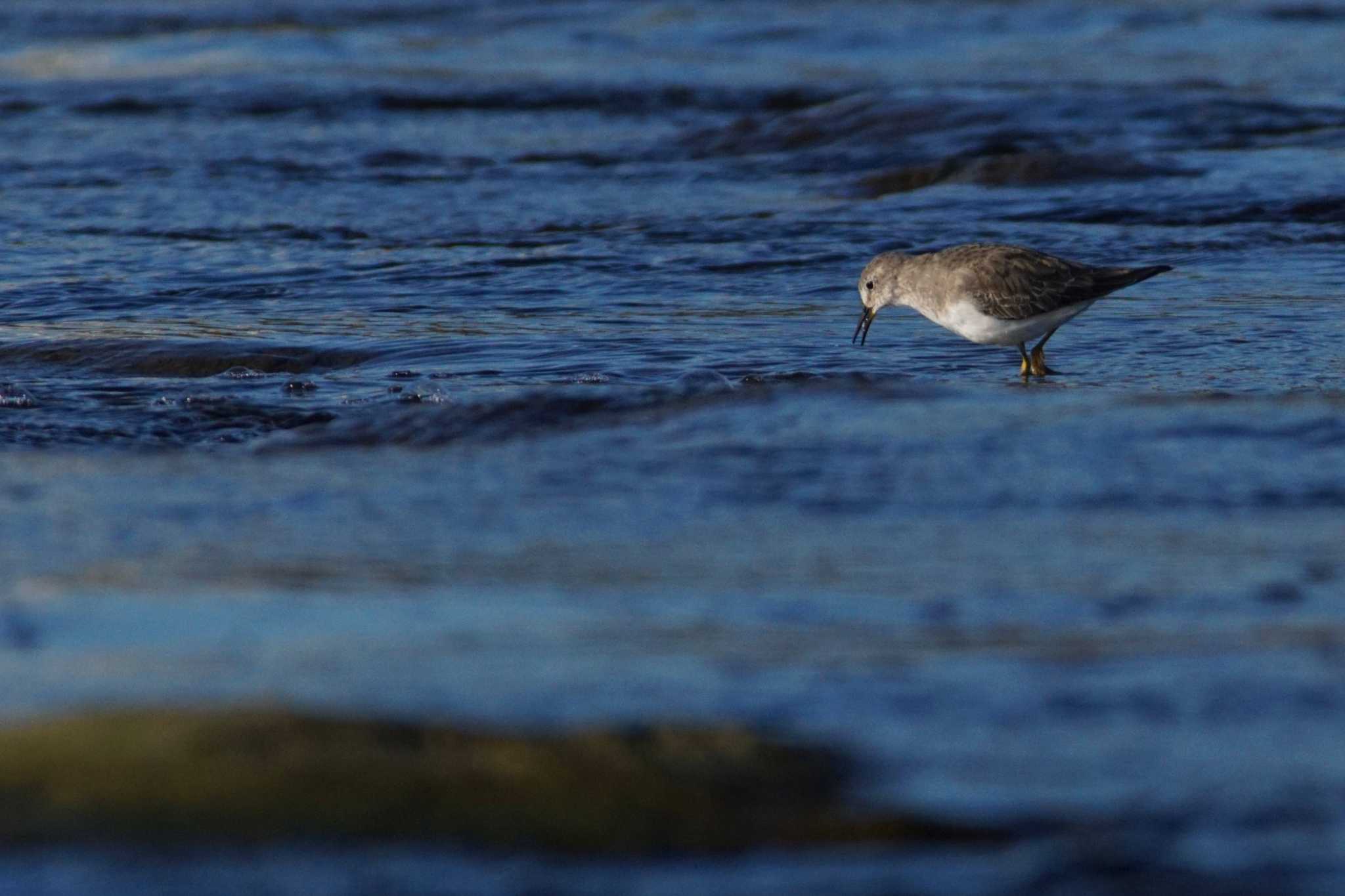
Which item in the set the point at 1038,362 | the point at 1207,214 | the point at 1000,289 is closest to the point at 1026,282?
the point at 1000,289

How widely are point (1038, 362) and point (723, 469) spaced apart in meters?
2.88

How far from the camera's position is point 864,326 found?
784 centimetres

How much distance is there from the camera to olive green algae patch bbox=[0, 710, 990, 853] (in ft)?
8.88

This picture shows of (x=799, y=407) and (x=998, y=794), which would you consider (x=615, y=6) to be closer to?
(x=799, y=407)

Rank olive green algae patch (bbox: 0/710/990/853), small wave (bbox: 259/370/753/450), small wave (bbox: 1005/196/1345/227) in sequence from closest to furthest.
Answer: olive green algae patch (bbox: 0/710/990/853) < small wave (bbox: 259/370/753/450) < small wave (bbox: 1005/196/1345/227)

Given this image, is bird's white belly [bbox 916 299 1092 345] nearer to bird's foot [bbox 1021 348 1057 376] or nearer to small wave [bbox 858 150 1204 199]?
bird's foot [bbox 1021 348 1057 376]

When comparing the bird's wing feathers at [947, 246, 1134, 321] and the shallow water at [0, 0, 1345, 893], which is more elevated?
the bird's wing feathers at [947, 246, 1134, 321]

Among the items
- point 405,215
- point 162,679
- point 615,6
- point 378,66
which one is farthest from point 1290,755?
point 615,6

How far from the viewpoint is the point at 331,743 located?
2875mm

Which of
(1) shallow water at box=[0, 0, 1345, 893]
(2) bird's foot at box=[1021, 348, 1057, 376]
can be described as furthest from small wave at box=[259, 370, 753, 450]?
(2) bird's foot at box=[1021, 348, 1057, 376]

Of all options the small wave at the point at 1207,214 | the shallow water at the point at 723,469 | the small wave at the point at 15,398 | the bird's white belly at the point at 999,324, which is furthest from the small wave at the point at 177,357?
the small wave at the point at 1207,214

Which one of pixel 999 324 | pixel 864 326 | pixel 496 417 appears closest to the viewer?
pixel 496 417

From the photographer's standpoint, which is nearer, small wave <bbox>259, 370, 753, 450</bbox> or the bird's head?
small wave <bbox>259, 370, 753, 450</bbox>

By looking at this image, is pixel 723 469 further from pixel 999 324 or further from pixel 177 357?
pixel 177 357
